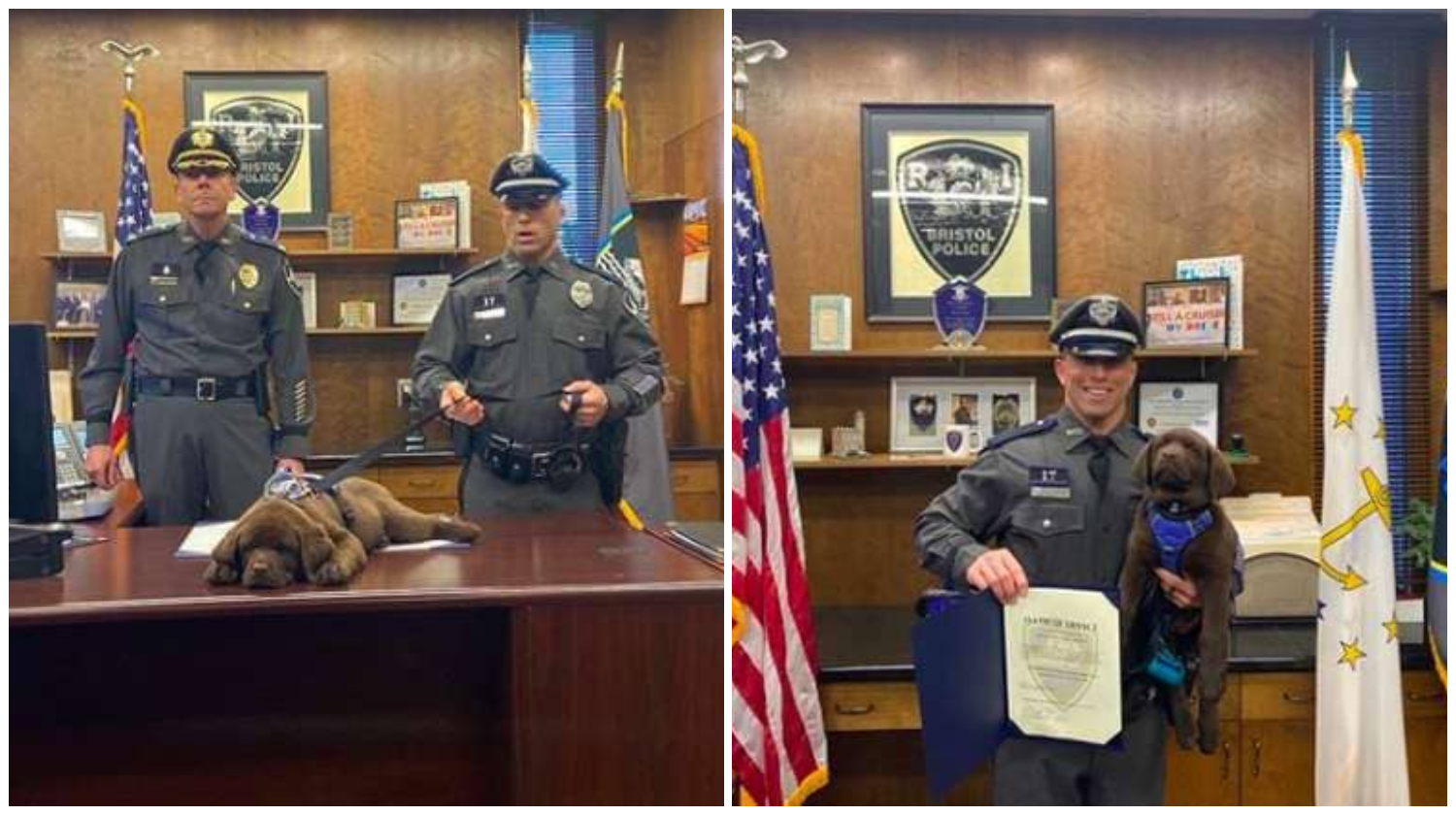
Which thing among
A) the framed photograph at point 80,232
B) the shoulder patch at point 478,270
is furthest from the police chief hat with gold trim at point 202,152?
the shoulder patch at point 478,270

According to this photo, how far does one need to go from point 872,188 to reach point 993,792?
1.05 metres

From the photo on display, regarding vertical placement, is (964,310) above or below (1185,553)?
above

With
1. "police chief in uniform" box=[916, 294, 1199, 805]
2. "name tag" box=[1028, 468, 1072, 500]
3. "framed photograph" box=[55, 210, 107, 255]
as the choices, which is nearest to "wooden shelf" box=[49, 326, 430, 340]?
"framed photograph" box=[55, 210, 107, 255]

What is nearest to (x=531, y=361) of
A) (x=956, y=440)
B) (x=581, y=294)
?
(x=581, y=294)

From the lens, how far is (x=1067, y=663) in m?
1.86

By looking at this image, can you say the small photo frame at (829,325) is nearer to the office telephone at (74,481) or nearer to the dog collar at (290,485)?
the dog collar at (290,485)

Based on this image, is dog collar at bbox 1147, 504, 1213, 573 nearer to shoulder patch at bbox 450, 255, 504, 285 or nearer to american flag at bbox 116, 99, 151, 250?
shoulder patch at bbox 450, 255, 504, 285

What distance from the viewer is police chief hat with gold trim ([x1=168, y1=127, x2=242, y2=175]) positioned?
6.28 ft

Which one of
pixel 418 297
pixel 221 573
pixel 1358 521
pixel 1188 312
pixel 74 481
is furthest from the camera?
pixel 1188 312

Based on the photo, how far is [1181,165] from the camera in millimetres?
2369

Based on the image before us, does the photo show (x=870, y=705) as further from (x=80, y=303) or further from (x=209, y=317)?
(x=80, y=303)

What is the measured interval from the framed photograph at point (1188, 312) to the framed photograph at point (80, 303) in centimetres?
164

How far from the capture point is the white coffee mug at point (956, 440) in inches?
89.9

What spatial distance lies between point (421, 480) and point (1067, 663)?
97cm
